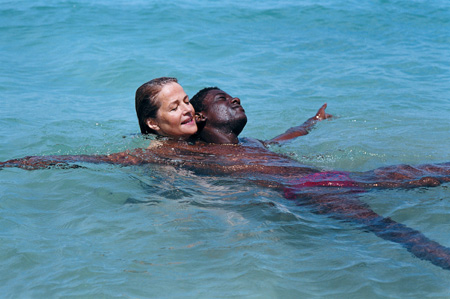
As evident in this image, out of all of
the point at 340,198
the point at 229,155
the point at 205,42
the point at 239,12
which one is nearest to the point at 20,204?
the point at 229,155

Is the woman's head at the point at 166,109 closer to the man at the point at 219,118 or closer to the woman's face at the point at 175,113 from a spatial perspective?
the woman's face at the point at 175,113

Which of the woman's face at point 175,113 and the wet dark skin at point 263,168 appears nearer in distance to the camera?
the wet dark skin at point 263,168

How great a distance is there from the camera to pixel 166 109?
5.45 meters

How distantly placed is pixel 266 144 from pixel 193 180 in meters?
1.47

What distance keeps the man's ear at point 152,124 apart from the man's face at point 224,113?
1.79 feet

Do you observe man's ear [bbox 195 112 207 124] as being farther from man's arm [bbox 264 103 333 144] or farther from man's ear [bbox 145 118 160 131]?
man's arm [bbox 264 103 333 144]

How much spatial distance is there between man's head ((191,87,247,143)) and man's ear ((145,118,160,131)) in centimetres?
45

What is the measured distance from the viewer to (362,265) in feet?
12.2

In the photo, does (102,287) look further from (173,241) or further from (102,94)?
(102,94)

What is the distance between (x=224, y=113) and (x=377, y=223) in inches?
A: 83.2

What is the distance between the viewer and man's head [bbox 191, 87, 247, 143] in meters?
5.54

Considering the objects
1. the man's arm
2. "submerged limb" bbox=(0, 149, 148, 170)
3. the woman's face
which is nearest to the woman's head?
the woman's face

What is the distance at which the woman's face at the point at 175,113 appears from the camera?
213 inches

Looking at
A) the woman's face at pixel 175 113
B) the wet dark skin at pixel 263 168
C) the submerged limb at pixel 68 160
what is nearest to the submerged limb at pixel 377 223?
the wet dark skin at pixel 263 168
